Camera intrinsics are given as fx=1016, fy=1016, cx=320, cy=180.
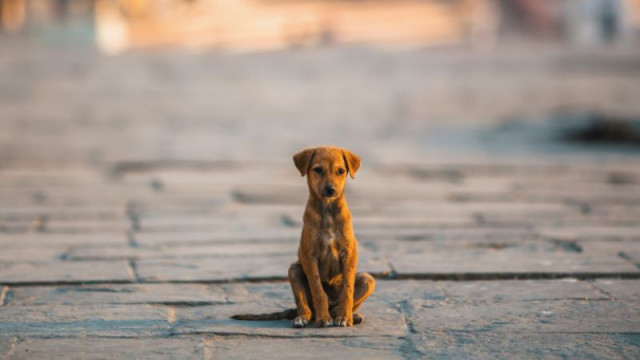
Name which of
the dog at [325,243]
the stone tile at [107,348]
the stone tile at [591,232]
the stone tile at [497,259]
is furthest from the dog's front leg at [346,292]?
the stone tile at [591,232]

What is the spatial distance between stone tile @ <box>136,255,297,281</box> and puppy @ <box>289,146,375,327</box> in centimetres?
107

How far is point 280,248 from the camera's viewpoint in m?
5.65

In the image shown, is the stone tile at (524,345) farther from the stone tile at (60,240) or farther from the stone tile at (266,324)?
the stone tile at (60,240)

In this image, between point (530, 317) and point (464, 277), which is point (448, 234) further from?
point (530, 317)

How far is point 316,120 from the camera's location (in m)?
15.6

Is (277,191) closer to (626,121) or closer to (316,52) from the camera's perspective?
(626,121)

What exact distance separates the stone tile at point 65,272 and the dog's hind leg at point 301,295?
123 centimetres

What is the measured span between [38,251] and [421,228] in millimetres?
2291

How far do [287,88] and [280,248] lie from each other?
12.0 meters

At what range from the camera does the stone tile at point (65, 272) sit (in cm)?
478

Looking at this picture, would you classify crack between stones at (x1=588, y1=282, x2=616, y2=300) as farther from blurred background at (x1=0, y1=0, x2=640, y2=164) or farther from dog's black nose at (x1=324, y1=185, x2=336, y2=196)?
blurred background at (x1=0, y1=0, x2=640, y2=164)

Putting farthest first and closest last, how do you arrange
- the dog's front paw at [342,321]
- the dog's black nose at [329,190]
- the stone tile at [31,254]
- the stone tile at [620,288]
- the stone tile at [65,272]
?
the stone tile at [31,254], the stone tile at [65,272], the stone tile at [620,288], the dog's front paw at [342,321], the dog's black nose at [329,190]

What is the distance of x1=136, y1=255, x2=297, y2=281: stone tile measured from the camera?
192 inches

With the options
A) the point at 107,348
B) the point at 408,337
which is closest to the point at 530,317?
the point at 408,337
